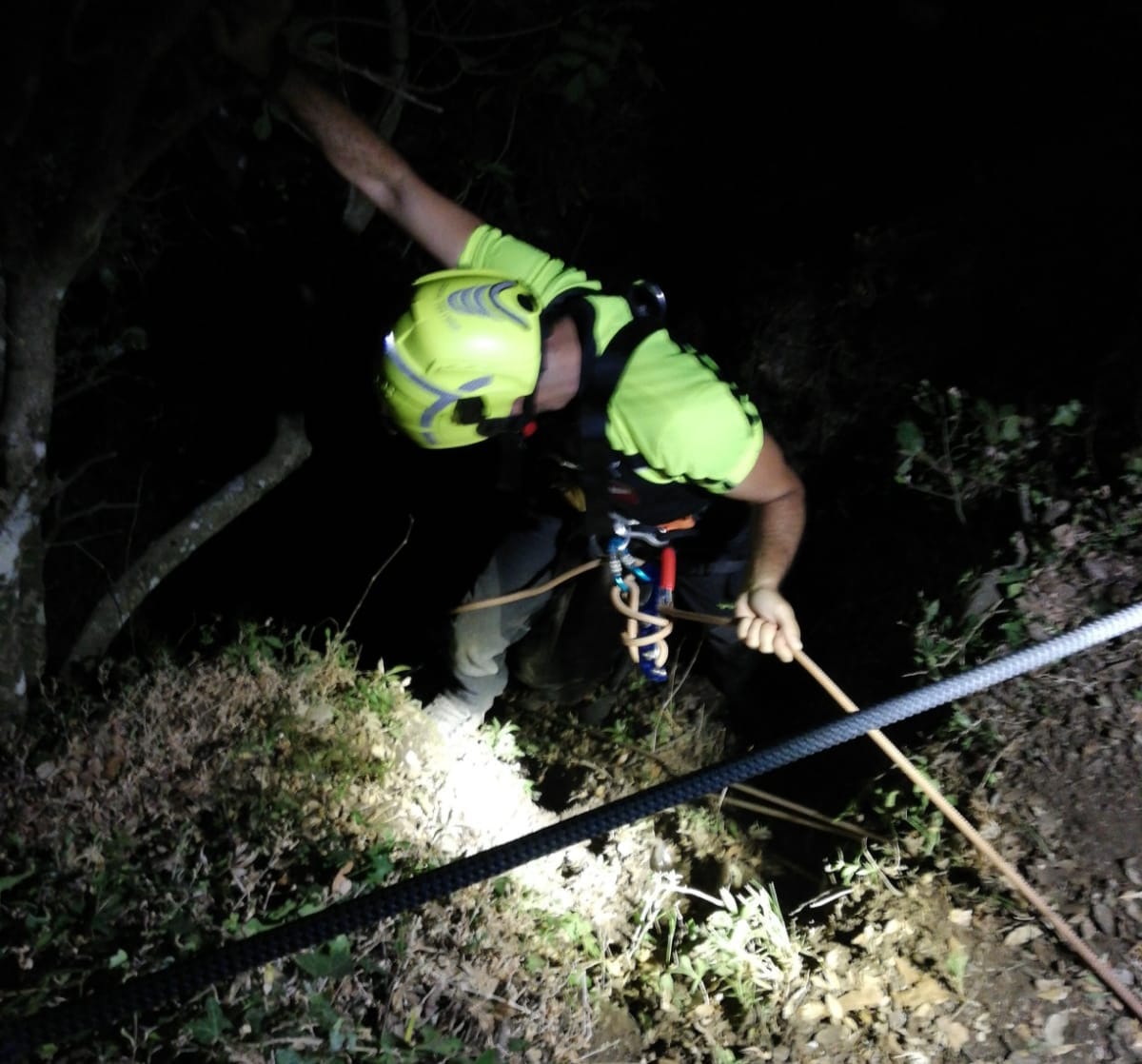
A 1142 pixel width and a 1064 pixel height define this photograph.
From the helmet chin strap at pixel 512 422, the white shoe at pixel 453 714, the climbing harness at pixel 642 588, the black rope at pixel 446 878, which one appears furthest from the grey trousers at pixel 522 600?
the black rope at pixel 446 878

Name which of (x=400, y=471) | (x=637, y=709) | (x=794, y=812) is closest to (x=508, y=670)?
(x=637, y=709)

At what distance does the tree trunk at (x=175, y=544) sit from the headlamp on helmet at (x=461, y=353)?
1341 mm

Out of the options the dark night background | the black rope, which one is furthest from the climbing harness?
the black rope

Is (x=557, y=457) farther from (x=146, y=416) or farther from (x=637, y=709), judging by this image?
(x=146, y=416)

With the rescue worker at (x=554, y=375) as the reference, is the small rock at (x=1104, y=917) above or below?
below

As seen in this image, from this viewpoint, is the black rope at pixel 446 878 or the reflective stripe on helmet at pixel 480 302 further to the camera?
the reflective stripe on helmet at pixel 480 302

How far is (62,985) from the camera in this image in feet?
7.57

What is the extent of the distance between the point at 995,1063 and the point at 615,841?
1.77m

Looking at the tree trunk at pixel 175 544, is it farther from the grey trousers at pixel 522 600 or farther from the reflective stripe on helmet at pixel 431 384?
the reflective stripe on helmet at pixel 431 384

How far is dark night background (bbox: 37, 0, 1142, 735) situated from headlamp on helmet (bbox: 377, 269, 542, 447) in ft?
4.94

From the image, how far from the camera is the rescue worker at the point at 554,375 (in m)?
2.56

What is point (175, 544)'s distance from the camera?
375 centimetres

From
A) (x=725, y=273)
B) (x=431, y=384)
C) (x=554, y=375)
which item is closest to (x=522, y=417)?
(x=554, y=375)

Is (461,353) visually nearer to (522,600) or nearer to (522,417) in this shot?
(522,417)
